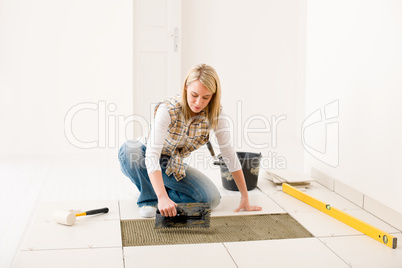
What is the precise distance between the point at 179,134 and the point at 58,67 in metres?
2.14

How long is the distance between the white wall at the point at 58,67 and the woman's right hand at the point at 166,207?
230 centimetres

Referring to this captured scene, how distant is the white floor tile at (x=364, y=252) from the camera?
211 centimetres

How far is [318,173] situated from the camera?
351 cm

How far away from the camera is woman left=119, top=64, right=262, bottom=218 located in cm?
245

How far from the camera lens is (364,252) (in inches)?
87.5

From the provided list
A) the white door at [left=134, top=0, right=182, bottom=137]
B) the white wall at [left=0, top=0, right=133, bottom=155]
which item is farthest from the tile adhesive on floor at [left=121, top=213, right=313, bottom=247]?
the white door at [left=134, top=0, right=182, bottom=137]

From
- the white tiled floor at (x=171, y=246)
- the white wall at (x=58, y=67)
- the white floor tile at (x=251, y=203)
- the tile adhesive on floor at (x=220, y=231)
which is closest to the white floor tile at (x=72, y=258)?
the white tiled floor at (x=171, y=246)

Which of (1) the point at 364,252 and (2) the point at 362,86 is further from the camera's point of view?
(2) the point at 362,86

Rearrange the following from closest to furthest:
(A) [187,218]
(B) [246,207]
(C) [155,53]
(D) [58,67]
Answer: (A) [187,218], (B) [246,207], (D) [58,67], (C) [155,53]

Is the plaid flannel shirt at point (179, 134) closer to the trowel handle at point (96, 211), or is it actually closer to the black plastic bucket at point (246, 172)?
the trowel handle at point (96, 211)

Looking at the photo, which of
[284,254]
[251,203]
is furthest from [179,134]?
[284,254]

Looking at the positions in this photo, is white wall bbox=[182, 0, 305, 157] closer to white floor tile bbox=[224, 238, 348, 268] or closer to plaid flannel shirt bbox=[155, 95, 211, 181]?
plaid flannel shirt bbox=[155, 95, 211, 181]

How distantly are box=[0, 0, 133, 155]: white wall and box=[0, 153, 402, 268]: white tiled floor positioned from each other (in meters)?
1.20

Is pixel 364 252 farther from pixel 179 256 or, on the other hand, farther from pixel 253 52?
pixel 253 52
